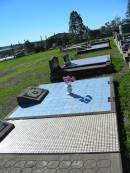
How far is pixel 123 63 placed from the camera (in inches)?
709

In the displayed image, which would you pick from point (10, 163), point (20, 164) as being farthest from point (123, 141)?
point (10, 163)

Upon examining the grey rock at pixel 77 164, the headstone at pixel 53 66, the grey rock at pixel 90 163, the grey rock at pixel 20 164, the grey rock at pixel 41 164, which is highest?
the headstone at pixel 53 66

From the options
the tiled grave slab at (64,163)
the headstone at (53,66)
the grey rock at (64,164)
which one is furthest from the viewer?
the headstone at (53,66)

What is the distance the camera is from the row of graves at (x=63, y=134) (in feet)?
20.3

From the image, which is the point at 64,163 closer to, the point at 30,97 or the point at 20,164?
the point at 20,164

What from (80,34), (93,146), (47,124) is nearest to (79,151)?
(93,146)

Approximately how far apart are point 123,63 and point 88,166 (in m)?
12.9

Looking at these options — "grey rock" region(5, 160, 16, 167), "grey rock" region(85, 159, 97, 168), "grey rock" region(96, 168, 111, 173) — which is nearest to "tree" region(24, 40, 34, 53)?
"grey rock" region(5, 160, 16, 167)

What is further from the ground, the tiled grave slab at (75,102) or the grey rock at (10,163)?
the tiled grave slab at (75,102)

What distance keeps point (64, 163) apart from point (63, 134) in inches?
63.0

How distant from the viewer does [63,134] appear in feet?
25.5

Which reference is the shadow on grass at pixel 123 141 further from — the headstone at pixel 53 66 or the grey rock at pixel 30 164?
the headstone at pixel 53 66

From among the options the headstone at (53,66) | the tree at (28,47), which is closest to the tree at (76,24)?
the tree at (28,47)

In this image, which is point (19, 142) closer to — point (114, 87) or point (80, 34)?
point (114, 87)
